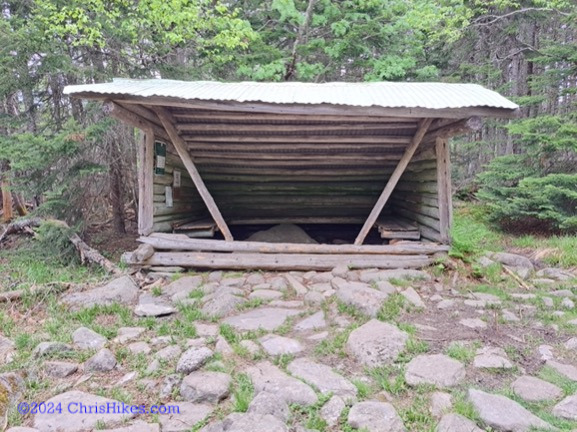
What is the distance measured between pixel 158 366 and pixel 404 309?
2.31 metres

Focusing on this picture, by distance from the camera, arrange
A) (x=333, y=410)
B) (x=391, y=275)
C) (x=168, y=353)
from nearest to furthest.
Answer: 1. (x=333, y=410)
2. (x=168, y=353)
3. (x=391, y=275)

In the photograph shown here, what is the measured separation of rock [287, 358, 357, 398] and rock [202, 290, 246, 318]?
1.17m

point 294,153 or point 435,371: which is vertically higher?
point 294,153

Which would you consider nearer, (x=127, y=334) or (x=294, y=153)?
(x=127, y=334)

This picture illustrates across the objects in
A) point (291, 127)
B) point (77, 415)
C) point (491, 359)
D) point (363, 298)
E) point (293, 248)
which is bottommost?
point (77, 415)

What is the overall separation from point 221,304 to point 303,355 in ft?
4.06

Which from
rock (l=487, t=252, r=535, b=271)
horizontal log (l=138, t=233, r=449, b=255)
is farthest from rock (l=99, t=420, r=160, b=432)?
rock (l=487, t=252, r=535, b=271)

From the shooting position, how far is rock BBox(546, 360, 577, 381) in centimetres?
271

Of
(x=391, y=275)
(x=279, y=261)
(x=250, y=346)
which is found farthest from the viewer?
(x=279, y=261)

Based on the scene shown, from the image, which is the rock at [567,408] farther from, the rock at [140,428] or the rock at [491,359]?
the rock at [140,428]

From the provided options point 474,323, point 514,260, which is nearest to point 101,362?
point 474,323

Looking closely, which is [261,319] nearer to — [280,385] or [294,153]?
[280,385]

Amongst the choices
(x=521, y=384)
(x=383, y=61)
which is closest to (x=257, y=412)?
(x=521, y=384)

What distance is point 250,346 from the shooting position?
10.4 ft
